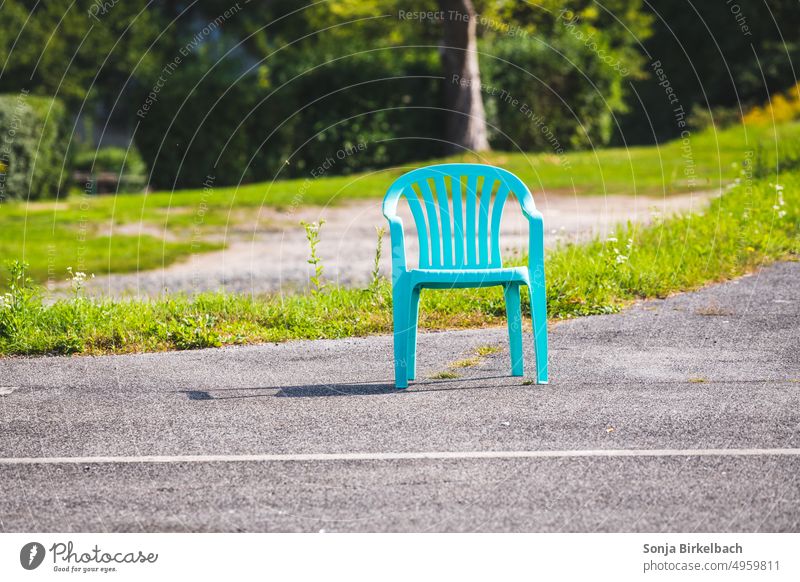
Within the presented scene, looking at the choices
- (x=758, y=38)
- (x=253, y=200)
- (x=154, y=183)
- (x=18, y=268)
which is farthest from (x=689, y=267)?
(x=758, y=38)

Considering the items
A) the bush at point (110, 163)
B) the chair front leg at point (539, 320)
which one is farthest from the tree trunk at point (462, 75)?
the chair front leg at point (539, 320)

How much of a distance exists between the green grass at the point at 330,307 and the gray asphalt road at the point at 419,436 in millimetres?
295

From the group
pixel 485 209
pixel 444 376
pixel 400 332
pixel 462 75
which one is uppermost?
pixel 462 75

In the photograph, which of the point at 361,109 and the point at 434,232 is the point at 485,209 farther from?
the point at 361,109

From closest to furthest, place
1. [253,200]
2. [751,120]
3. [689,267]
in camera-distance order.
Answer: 1. [689,267]
2. [253,200]
3. [751,120]

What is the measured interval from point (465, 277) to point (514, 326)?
59 cm

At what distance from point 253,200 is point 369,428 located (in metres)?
10.9

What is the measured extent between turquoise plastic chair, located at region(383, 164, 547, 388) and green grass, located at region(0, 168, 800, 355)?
4.46ft

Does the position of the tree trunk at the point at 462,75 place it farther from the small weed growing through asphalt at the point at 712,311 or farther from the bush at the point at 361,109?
the small weed growing through asphalt at the point at 712,311

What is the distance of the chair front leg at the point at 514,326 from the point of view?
19.9 feet

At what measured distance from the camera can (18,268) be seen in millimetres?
7523

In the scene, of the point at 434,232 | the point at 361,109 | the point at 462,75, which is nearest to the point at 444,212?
the point at 434,232

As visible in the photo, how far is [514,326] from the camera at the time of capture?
6.14m

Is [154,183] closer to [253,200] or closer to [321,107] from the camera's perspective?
[321,107]
